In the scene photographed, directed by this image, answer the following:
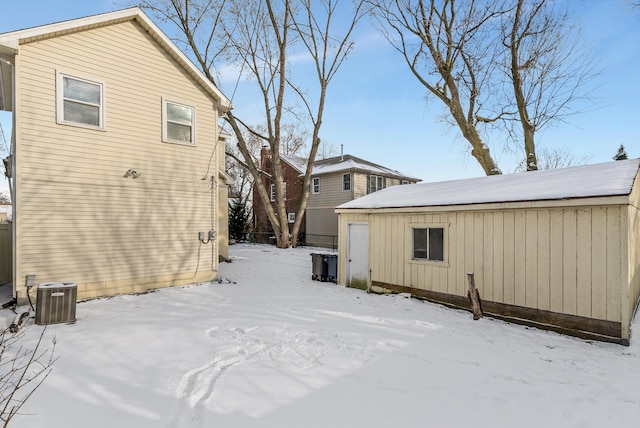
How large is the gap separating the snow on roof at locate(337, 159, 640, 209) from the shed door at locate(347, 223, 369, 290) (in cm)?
76

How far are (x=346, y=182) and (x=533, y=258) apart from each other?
716 inches

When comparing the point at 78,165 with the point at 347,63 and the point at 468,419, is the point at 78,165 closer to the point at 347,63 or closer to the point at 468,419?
the point at 468,419

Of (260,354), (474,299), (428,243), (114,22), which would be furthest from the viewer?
(114,22)

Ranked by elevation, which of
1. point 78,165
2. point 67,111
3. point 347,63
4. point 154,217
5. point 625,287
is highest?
point 347,63

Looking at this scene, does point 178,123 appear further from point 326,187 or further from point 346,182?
point 326,187

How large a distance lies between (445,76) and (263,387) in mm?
18419

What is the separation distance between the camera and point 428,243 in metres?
8.81

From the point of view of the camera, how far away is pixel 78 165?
850cm

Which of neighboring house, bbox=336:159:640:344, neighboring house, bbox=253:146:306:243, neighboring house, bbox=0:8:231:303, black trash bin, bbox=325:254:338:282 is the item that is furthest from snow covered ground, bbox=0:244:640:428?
neighboring house, bbox=253:146:306:243

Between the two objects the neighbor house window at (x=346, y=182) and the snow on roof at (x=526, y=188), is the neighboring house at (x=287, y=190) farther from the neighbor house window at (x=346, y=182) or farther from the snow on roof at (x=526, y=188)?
the snow on roof at (x=526, y=188)

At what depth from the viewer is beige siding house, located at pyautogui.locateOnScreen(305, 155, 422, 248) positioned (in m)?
24.3

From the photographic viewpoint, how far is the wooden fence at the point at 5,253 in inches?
406

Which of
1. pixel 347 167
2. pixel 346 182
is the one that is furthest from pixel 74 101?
pixel 346 182

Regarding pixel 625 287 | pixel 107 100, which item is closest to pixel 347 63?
pixel 107 100
